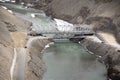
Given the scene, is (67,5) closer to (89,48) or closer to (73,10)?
(73,10)

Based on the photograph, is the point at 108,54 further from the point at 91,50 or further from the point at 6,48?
the point at 6,48

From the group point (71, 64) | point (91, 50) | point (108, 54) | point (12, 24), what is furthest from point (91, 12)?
point (71, 64)

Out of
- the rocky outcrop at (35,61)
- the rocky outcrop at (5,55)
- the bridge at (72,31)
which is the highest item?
the rocky outcrop at (5,55)

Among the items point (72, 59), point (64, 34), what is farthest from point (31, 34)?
point (72, 59)

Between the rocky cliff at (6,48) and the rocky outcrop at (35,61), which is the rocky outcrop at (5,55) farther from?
the rocky outcrop at (35,61)

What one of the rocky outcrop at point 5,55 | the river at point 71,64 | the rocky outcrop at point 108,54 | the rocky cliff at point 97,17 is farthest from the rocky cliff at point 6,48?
the rocky cliff at point 97,17

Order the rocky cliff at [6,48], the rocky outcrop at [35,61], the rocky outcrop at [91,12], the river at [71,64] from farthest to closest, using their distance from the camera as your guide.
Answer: the rocky outcrop at [91,12] < the river at [71,64] < the rocky outcrop at [35,61] < the rocky cliff at [6,48]
